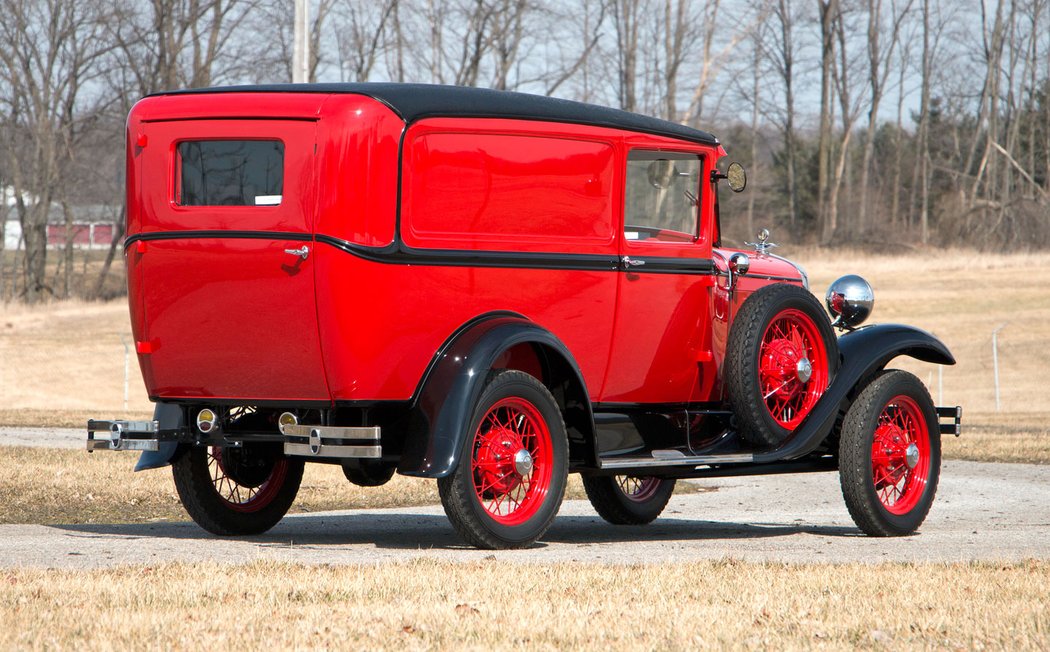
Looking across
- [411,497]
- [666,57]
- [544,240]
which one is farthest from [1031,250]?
[544,240]

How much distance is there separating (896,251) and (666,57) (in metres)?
11.1

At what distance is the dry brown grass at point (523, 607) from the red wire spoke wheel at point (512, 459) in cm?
98

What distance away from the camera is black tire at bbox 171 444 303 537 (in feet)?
28.6

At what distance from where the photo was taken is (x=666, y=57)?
48.4 meters

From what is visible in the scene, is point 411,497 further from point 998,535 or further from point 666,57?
point 666,57

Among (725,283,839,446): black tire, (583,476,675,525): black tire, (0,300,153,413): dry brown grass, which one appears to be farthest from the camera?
(0,300,153,413): dry brown grass

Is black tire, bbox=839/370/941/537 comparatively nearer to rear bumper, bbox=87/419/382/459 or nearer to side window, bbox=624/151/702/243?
side window, bbox=624/151/702/243

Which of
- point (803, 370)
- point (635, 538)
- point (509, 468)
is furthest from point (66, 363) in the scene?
point (509, 468)

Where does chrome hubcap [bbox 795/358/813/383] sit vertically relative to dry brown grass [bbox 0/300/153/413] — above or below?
above

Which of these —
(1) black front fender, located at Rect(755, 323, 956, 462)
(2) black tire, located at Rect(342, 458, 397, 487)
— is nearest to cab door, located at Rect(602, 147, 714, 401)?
(1) black front fender, located at Rect(755, 323, 956, 462)

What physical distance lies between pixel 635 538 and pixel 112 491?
4.75 metres

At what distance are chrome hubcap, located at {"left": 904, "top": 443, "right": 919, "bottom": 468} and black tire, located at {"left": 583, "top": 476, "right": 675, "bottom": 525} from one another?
1724 mm

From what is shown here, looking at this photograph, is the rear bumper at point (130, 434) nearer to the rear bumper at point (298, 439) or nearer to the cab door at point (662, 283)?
the rear bumper at point (298, 439)

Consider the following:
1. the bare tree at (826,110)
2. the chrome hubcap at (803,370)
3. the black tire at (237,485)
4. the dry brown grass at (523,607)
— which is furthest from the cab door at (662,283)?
the bare tree at (826,110)
